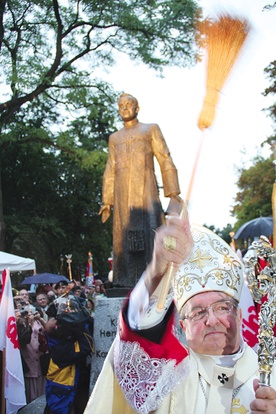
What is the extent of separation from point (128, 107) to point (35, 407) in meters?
3.86

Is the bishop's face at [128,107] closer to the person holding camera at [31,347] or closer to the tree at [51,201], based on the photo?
the person holding camera at [31,347]

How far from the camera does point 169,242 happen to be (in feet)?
7.48

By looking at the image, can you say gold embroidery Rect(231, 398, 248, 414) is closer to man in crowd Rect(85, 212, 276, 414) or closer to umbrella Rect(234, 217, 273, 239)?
man in crowd Rect(85, 212, 276, 414)

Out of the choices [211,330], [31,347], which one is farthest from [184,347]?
[31,347]

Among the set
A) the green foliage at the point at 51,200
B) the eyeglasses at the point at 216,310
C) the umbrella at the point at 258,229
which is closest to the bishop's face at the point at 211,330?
the eyeglasses at the point at 216,310

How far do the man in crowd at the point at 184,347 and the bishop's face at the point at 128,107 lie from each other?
4299 mm

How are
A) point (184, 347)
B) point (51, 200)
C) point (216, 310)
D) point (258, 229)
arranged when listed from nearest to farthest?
point (184, 347), point (216, 310), point (258, 229), point (51, 200)

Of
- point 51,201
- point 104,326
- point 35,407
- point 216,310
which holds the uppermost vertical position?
point 51,201

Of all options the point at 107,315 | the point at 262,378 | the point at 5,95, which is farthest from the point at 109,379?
the point at 5,95

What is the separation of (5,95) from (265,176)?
47.6ft

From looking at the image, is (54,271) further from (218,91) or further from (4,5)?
(218,91)

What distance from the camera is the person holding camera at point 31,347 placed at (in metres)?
7.28

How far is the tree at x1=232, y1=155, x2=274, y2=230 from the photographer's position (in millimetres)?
28703

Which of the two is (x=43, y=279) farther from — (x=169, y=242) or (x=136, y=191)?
(x=169, y=242)
